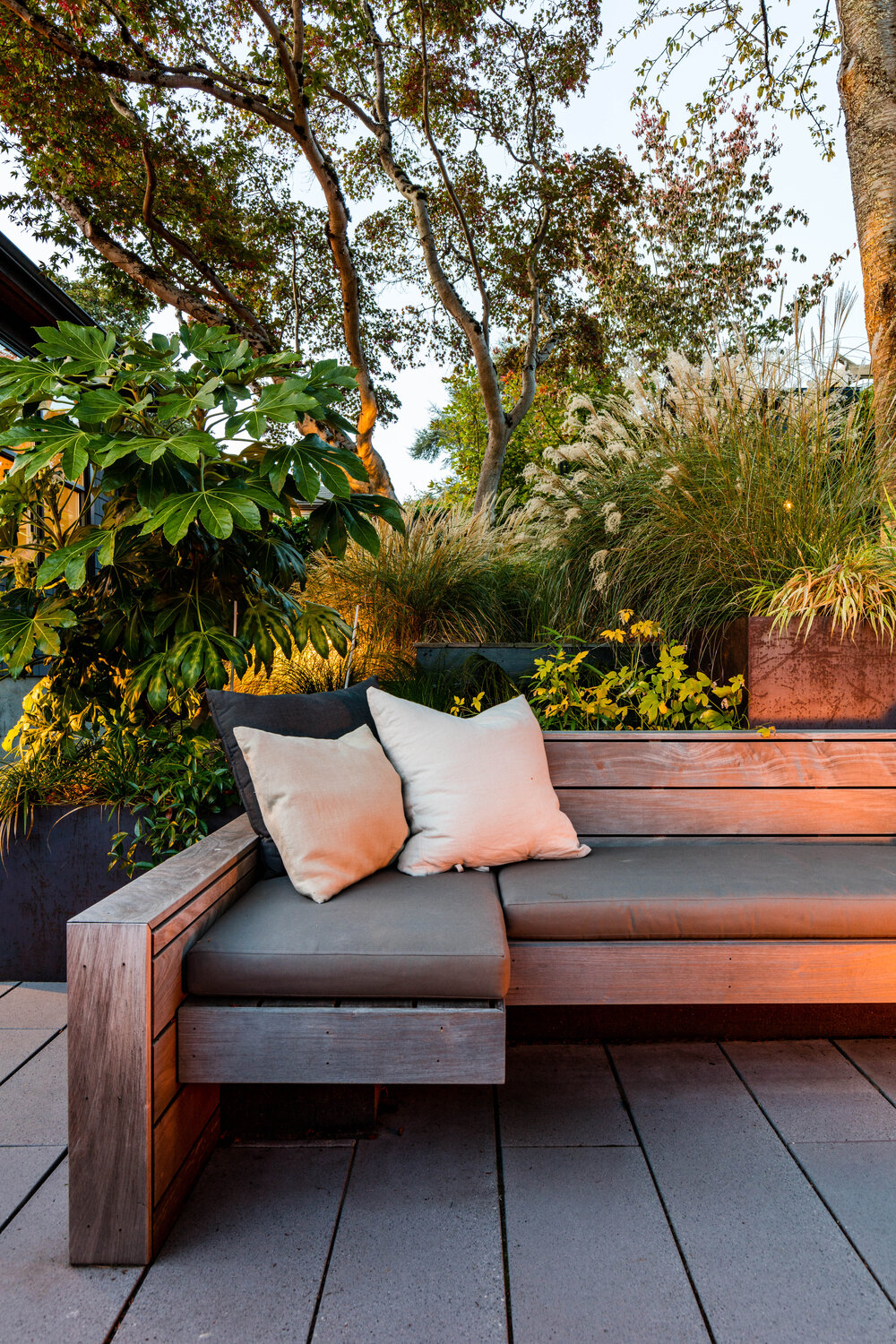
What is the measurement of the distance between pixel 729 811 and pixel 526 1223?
1.22 metres

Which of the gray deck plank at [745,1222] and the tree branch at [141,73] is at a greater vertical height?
the tree branch at [141,73]

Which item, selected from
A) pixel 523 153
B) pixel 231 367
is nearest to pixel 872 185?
pixel 231 367

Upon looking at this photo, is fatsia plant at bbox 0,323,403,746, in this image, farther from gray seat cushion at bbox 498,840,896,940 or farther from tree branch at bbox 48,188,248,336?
tree branch at bbox 48,188,248,336

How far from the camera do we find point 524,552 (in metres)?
3.80

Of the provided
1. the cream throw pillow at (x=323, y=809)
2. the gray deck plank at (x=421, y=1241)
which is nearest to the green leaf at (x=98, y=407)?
the cream throw pillow at (x=323, y=809)

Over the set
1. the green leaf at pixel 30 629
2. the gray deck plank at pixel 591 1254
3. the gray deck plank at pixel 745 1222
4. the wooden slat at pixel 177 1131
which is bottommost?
the gray deck plank at pixel 745 1222

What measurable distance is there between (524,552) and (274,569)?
1757mm

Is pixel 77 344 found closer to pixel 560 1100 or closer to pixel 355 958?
pixel 355 958

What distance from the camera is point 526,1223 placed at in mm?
1283

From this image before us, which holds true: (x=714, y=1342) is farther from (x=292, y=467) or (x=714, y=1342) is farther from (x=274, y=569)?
(x=274, y=569)

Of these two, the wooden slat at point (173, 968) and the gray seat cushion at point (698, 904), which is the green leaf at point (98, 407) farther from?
the gray seat cushion at point (698, 904)

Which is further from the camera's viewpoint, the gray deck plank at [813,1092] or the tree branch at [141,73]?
the tree branch at [141,73]

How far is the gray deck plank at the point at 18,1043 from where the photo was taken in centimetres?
181

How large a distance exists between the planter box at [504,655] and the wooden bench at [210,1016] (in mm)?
1240
